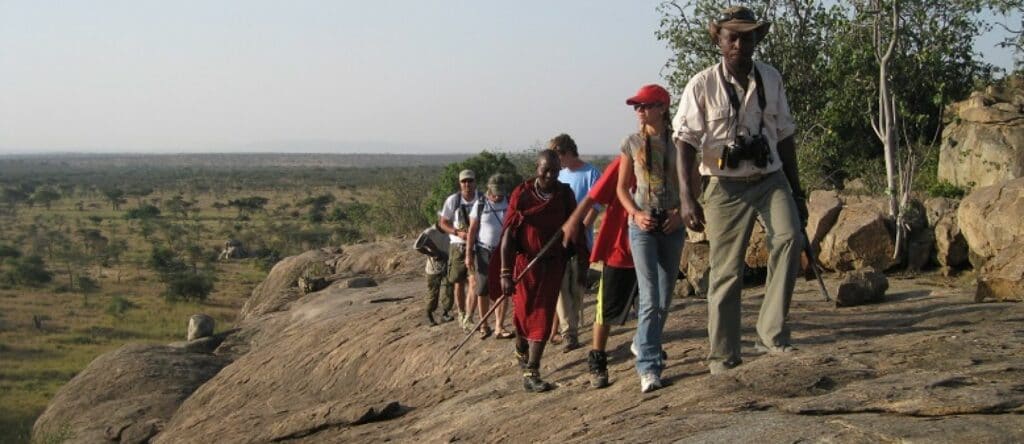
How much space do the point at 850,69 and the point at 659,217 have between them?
9.53 meters

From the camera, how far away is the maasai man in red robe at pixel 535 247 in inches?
270

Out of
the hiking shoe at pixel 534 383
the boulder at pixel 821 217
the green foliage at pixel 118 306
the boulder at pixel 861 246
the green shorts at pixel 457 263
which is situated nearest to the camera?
the hiking shoe at pixel 534 383

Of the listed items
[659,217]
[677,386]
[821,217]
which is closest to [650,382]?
[677,386]

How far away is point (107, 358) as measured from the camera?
14203 millimetres

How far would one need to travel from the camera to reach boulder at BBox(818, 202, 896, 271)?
37.6 ft

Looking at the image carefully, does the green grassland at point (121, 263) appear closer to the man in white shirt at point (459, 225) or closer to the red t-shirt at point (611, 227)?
the man in white shirt at point (459, 225)

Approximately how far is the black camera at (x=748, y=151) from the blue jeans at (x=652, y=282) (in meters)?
0.64

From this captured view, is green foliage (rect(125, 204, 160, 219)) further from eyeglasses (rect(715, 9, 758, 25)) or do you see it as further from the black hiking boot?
eyeglasses (rect(715, 9, 758, 25))

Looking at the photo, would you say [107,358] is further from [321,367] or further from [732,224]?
[732,224]

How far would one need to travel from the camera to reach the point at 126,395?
42.7 ft

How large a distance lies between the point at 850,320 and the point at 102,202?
238 ft

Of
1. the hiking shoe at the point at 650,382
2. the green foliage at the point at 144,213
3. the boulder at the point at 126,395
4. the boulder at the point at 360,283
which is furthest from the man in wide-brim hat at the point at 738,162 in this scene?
the green foliage at the point at 144,213

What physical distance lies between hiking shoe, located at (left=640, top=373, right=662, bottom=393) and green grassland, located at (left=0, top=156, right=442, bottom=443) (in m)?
11.9

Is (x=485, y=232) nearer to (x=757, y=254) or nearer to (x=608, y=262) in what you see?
(x=608, y=262)
